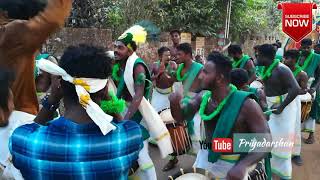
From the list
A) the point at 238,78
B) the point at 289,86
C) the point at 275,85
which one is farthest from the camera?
the point at 275,85

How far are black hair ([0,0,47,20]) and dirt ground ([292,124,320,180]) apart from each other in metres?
4.84

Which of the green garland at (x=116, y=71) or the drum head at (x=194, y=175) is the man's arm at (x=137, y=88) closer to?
the green garland at (x=116, y=71)

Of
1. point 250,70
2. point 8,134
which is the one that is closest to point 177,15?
point 250,70

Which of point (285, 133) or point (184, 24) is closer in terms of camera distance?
point (285, 133)

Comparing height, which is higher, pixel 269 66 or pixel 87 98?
pixel 87 98

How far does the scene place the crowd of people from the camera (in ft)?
6.77

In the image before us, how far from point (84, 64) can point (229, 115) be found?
1.69 meters

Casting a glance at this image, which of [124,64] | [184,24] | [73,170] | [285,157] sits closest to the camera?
[73,170]

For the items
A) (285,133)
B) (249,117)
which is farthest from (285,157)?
(249,117)

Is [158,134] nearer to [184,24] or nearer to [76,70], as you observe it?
[76,70]

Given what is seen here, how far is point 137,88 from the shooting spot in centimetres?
479

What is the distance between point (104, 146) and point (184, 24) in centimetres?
1337

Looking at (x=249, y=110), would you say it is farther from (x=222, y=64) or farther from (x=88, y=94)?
(x=88, y=94)

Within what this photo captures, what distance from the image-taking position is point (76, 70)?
214 centimetres
